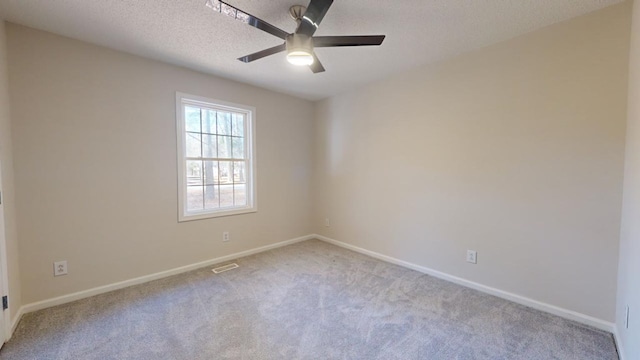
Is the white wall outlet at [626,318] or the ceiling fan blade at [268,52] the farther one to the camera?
the ceiling fan blade at [268,52]

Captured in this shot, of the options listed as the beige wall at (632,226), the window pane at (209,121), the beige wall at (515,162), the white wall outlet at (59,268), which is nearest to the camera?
the beige wall at (632,226)

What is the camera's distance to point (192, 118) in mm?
3293

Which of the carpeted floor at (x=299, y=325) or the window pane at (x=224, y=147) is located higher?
the window pane at (x=224, y=147)

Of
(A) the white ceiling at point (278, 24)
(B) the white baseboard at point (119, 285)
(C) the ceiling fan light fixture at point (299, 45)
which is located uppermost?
(A) the white ceiling at point (278, 24)

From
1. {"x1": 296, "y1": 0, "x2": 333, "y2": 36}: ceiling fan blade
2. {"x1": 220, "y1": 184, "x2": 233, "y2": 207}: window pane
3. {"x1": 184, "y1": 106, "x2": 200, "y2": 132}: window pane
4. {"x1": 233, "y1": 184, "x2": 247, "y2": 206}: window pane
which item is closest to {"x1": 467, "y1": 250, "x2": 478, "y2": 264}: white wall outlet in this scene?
{"x1": 296, "y1": 0, "x2": 333, "y2": 36}: ceiling fan blade

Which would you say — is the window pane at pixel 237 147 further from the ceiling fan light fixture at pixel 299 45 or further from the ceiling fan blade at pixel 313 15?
the ceiling fan blade at pixel 313 15

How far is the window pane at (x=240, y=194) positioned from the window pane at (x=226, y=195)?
0.20 ft

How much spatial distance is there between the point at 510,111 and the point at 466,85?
1.69ft

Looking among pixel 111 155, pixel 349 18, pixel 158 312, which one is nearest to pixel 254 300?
pixel 158 312

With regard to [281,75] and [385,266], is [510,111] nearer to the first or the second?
[385,266]

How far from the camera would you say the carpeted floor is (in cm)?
180

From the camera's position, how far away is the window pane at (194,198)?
3285 mm

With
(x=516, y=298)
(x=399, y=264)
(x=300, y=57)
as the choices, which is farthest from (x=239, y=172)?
(x=516, y=298)

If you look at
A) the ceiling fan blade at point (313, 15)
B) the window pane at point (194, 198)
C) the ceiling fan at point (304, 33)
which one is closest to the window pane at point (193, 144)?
the window pane at point (194, 198)
